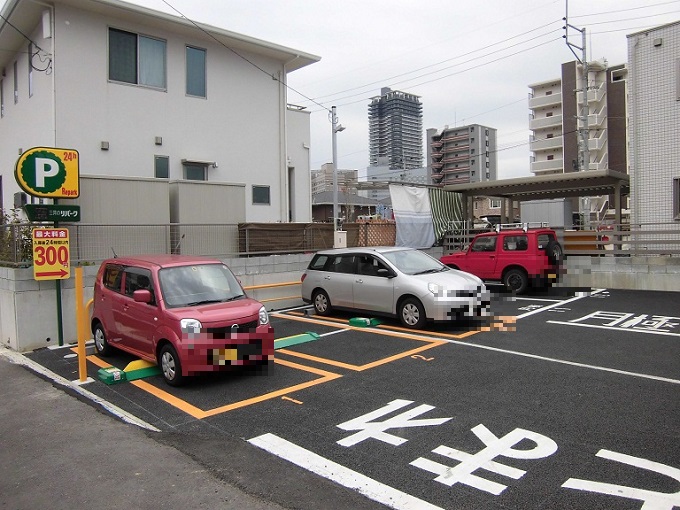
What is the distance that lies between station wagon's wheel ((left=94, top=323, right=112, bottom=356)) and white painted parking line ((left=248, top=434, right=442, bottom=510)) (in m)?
4.55

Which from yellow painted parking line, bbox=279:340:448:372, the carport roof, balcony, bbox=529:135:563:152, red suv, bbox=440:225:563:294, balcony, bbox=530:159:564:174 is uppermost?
balcony, bbox=529:135:563:152

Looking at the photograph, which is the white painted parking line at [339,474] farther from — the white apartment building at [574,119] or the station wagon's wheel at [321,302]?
the white apartment building at [574,119]

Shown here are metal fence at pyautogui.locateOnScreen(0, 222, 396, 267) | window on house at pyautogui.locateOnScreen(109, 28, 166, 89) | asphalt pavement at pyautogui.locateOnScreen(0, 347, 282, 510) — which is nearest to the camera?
asphalt pavement at pyautogui.locateOnScreen(0, 347, 282, 510)

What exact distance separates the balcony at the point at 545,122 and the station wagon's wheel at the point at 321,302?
67.4 meters

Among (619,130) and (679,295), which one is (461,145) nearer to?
(619,130)

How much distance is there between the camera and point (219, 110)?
1493 centimetres

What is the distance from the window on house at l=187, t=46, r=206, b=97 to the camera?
14359 mm

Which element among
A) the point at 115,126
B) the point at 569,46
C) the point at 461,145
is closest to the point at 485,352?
the point at 115,126

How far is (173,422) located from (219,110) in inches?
453

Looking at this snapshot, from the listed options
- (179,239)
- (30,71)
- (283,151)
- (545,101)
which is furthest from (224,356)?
(545,101)

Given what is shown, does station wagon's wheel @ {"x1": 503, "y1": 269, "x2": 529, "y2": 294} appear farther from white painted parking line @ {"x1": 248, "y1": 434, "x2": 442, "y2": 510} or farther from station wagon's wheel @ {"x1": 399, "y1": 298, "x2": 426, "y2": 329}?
white painted parking line @ {"x1": 248, "y1": 434, "x2": 442, "y2": 510}

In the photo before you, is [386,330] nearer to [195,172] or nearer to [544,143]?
[195,172]

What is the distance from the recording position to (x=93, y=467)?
4.25 metres

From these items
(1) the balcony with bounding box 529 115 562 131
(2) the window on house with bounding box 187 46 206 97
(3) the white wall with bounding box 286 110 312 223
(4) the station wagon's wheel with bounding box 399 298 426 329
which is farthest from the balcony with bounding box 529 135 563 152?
(4) the station wagon's wheel with bounding box 399 298 426 329
